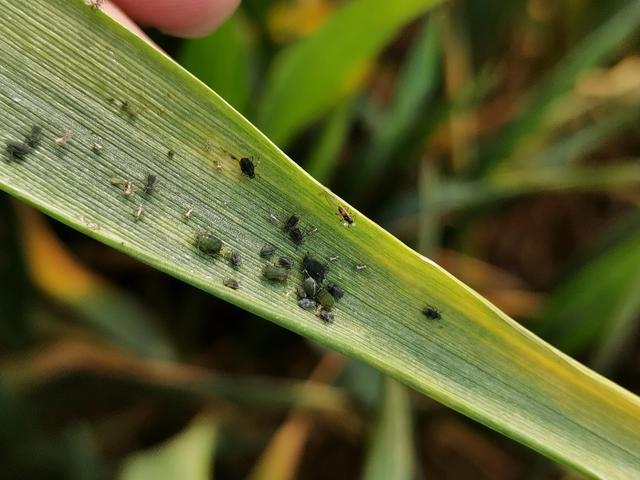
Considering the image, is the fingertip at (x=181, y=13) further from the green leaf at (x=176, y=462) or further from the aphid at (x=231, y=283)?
the green leaf at (x=176, y=462)

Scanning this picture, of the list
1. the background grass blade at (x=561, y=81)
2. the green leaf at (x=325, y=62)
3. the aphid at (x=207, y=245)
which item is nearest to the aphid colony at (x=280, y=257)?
the aphid at (x=207, y=245)

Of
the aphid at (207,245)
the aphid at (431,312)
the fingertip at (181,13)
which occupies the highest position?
the fingertip at (181,13)

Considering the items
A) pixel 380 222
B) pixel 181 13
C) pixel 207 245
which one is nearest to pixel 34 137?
pixel 207 245

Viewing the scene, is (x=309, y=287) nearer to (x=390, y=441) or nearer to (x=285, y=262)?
(x=285, y=262)

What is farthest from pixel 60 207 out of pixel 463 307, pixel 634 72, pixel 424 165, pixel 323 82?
pixel 634 72

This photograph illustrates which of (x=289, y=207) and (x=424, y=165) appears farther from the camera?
(x=424, y=165)

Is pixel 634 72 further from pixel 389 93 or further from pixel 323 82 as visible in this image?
pixel 323 82
